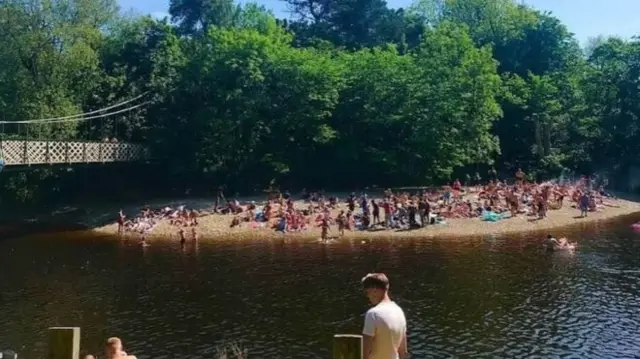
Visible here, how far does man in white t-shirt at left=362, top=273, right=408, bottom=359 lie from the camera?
7.95 meters

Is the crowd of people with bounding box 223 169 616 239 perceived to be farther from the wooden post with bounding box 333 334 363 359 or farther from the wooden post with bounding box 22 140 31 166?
the wooden post with bounding box 333 334 363 359

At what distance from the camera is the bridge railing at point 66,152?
4222 centimetres

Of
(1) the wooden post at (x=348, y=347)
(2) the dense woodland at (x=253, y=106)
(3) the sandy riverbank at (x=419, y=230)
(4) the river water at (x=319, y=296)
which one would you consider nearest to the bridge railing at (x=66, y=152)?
(2) the dense woodland at (x=253, y=106)

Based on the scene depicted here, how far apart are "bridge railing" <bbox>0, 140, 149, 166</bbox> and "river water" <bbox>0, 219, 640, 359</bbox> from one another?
6717 millimetres

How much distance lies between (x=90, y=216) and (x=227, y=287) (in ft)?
99.2

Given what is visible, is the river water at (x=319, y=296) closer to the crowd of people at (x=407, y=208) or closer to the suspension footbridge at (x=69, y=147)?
the crowd of people at (x=407, y=208)

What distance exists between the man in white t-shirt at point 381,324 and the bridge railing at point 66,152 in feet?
124

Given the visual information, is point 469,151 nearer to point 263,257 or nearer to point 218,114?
point 218,114

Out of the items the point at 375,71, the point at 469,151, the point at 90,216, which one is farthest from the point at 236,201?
the point at 469,151

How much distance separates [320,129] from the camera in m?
57.4

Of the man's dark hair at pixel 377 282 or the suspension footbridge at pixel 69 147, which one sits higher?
the suspension footbridge at pixel 69 147

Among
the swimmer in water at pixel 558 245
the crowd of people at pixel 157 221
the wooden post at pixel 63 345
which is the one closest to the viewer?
the wooden post at pixel 63 345

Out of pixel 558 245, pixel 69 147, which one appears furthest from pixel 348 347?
pixel 69 147

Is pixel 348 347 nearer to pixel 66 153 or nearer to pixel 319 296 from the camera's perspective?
pixel 319 296
